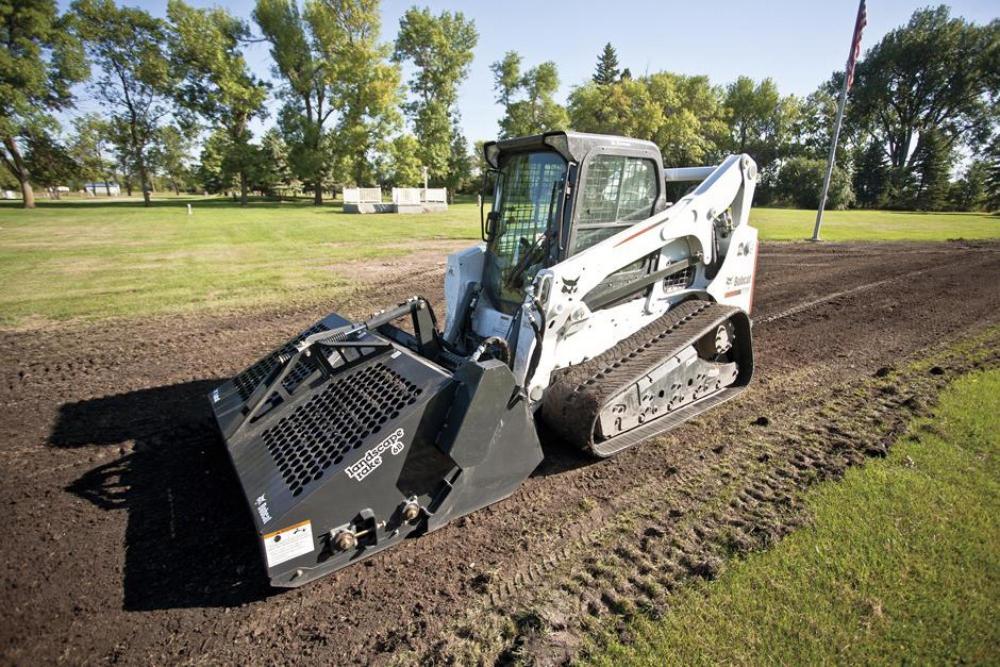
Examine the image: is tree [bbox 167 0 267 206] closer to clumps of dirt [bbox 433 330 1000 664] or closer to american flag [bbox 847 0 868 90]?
american flag [bbox 847 0 868 90]

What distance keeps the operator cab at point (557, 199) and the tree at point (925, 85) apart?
60962 millimetres

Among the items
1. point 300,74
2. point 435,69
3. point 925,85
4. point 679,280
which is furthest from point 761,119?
point 679,280

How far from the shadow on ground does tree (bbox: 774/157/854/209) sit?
174 feet

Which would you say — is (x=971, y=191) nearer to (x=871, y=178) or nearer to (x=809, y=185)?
(x=871, y=178)

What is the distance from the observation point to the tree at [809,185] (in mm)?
46000

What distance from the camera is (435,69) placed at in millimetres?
55031

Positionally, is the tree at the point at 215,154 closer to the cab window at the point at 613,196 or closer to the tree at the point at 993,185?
the cab window at the point at 613,196

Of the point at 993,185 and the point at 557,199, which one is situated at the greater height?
the point at 993,185

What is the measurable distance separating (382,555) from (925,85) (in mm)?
78045

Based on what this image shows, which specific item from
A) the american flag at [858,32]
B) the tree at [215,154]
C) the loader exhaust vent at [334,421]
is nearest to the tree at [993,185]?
the american flag at [858,32]

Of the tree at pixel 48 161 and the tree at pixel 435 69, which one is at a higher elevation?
the tree at pixel 435 69

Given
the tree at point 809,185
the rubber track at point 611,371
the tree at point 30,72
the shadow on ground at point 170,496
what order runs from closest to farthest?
the shadow on ground at point 170,496
the rubber track at point 611,371
the tree at point 30,72
the tree at point 809,185

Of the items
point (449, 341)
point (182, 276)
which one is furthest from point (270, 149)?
point (449, 341)

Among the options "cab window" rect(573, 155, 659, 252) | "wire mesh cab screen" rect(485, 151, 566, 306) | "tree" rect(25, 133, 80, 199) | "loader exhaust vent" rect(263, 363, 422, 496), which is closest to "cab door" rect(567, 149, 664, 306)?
"cab window" rect(573, 155, 659, 252)
